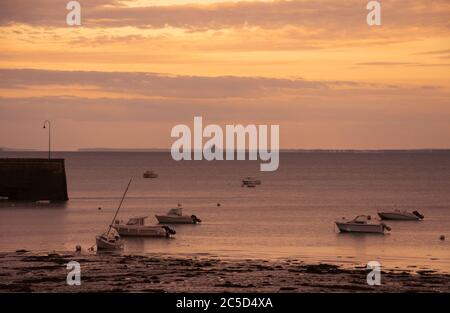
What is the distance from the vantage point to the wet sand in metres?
40.4

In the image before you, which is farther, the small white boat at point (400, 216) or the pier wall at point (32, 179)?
the pier wall at point (32, 179)

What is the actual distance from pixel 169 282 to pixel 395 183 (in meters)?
153

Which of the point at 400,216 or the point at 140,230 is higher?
the point at 400,216

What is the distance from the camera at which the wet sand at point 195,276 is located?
1592 inches

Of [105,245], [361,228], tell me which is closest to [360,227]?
[361,228]

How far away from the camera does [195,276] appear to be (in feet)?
146

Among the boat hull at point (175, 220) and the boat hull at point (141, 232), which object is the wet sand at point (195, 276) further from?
the boat hull at point (175, 220)

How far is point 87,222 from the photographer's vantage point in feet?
283

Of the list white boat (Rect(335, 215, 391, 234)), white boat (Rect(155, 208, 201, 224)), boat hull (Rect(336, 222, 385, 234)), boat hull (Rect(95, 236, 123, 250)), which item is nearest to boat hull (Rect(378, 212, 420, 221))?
white boat (Rect(335, 215, 391, 234))
